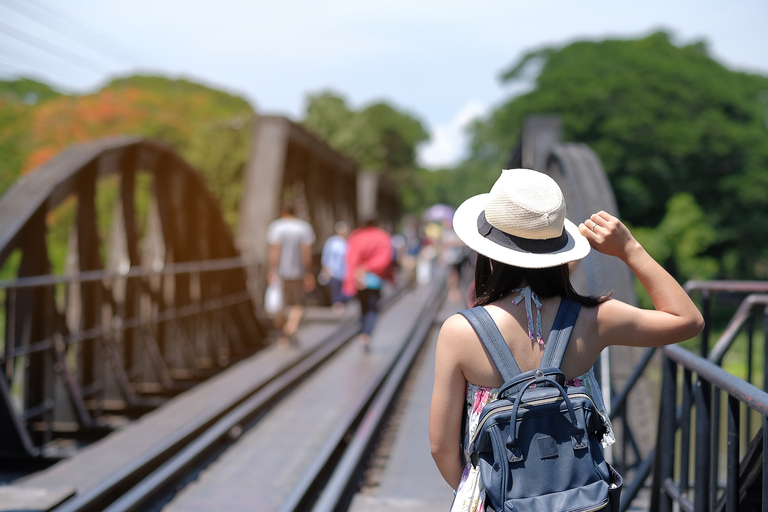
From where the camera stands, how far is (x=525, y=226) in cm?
199

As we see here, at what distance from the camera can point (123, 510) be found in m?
4.20

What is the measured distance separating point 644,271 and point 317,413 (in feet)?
17.4

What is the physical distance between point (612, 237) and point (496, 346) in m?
0.47

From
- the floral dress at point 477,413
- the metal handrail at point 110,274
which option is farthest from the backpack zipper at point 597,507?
the metal handrail at point 110,274

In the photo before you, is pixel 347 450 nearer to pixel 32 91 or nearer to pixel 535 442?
pixel 535 442

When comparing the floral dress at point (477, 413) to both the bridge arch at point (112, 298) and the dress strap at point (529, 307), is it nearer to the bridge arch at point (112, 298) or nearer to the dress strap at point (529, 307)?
the dress strap at point (529, 307)

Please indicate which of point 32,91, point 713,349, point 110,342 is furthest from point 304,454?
point 32,91

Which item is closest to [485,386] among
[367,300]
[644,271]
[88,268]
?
[644,271]

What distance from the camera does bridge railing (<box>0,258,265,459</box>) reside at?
5531 millimetres

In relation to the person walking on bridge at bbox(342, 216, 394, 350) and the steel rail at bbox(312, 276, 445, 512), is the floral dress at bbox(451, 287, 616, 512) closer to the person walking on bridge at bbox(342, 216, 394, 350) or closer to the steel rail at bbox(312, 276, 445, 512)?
the steel rail at bbox(312, 276, 445, 512)

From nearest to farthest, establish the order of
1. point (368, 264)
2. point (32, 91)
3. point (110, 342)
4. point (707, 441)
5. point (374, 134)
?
point (707, 441), point (110, 342), point (368, 264), point (374, 134), point (32, 91)

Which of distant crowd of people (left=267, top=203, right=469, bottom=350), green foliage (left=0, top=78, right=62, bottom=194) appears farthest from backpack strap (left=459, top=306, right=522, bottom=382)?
green foliage (left=0, top=78, right=62, bottom=194)

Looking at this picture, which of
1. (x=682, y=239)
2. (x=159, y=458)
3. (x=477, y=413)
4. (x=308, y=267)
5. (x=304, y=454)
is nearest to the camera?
(x=477, y=413)

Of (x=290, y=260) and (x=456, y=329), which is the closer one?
(x=456, y=329)
